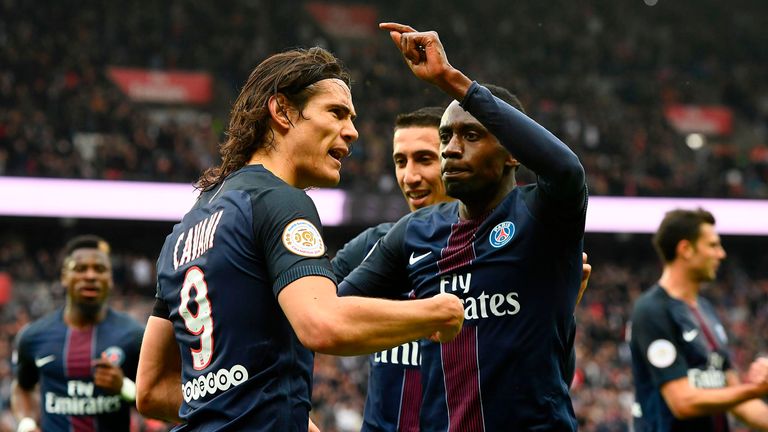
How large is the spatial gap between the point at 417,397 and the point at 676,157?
2784cm

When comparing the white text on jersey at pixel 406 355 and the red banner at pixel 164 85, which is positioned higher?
the red banner at pixel 164 85

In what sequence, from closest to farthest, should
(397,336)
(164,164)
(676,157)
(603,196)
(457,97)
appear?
(397,336) → (457,97) → (164,164) → (603,196) → (676,157)

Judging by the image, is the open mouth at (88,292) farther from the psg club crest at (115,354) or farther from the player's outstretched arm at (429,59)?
the player's outstretched arm at (429,59)

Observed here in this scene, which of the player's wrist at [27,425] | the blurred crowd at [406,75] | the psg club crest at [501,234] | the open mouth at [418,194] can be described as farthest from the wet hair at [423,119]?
the blurred crowd at [406,75]

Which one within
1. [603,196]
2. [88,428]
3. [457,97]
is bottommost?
[88,428]

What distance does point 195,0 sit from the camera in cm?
3195

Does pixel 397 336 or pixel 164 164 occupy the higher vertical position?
pixel 164 164

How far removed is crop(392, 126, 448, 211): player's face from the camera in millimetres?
5469

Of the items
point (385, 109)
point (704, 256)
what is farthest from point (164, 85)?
point (704, 256)

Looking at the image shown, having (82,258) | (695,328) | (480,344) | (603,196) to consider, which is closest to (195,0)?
(603,196)

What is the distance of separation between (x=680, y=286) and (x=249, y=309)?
4275 millimetres

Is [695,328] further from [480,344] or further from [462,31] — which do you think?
[462,31]

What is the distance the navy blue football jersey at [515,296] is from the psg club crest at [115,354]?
3911 mm

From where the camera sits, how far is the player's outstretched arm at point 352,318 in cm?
295
